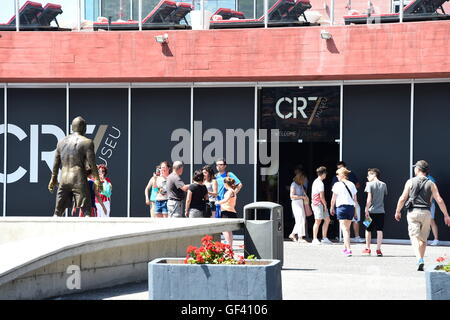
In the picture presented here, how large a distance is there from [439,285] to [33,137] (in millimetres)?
15532

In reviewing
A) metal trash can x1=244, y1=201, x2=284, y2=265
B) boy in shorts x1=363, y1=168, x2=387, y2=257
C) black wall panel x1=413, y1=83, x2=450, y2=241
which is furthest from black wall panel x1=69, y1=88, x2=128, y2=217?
metal trash can x1=244, y1=201, x2=284, y2=265

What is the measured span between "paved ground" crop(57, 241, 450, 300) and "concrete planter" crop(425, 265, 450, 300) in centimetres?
204

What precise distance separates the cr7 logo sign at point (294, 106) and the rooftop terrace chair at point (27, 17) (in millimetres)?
5857

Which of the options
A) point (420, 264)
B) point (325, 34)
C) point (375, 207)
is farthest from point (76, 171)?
point (325, 34)

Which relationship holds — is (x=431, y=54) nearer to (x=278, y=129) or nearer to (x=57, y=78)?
(x=278, y=129)

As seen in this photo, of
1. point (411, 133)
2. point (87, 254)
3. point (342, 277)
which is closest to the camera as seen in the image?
point (87, 254)

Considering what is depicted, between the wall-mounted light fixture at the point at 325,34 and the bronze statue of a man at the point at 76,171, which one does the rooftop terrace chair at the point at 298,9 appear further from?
the bronze statue of a man at the point at 76,171

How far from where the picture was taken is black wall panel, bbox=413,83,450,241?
2120 centimetres

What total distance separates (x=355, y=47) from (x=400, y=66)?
3.42 ft

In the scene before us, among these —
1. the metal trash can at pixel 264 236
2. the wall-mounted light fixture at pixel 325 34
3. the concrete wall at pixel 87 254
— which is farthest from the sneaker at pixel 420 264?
the wall-mounted light fixture at pixel 325 34

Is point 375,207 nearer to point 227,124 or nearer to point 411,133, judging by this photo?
point 411,133

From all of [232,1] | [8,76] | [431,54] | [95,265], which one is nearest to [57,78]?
[8,76]

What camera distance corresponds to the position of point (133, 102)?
23094 millimetres

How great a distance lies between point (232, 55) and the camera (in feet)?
70.7
